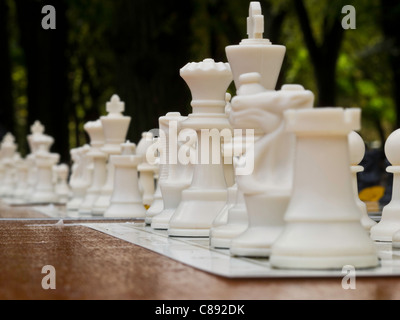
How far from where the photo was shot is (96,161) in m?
7.06

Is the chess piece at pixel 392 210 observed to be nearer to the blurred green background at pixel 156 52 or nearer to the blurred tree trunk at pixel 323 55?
the blurred green background at pixel 156 52

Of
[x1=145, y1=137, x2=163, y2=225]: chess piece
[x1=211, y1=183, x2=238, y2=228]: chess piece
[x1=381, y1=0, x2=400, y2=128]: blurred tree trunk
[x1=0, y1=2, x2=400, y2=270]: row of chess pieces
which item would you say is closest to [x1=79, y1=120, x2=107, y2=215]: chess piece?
[x1=145, y1=137, x2=163, y2=225]: chess piece

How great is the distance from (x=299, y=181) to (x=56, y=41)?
52.9 ft

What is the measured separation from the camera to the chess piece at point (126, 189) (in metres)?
5.81

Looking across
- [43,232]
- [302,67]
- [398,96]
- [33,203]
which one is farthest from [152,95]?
[302,67]

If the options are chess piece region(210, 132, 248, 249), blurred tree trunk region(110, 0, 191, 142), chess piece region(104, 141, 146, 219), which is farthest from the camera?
blurred tree trunk region(110, 0, 191, 142)

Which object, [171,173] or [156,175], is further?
[156,175]

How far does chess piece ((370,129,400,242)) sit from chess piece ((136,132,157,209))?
137 centimetres

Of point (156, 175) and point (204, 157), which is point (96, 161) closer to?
point (156, 175)

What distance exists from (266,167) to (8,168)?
9121 mm

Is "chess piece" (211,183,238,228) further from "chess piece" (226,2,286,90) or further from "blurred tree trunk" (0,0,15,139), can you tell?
"blurred tree trunk" (0,0,15,139)

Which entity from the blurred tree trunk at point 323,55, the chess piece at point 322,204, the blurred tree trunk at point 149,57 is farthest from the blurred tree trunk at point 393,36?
the chess piece at point 322,204

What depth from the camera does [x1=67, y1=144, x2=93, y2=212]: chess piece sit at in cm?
725

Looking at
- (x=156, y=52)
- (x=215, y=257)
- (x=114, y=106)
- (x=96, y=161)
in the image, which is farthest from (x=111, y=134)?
(x=156, y=52)
